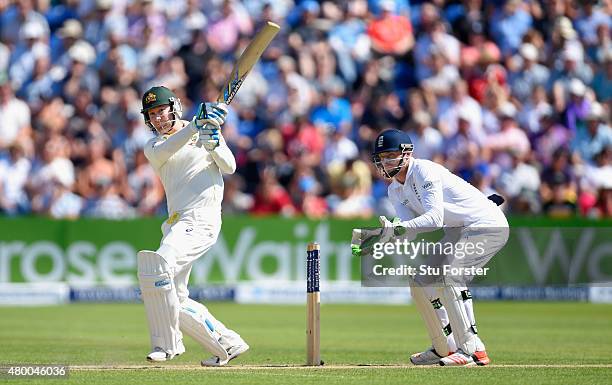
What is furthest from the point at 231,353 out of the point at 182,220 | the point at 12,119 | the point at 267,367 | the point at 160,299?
the point at 12,119

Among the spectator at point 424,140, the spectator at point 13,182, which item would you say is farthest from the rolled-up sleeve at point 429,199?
the spectator at point 13,182

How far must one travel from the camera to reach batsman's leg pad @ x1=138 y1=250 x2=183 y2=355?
9008 mm

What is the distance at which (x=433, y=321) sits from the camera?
964cm

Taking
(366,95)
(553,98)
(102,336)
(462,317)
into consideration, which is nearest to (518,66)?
(553,98)

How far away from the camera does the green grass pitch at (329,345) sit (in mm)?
8852

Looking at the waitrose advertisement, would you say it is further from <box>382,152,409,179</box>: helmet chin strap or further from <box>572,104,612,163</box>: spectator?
<box>382,152,409,179</box>: helmet chin strap

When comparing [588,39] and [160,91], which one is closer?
[160,91]

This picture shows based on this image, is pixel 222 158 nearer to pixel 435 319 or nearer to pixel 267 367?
pixel 267 367

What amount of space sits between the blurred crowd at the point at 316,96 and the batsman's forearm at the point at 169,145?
9.11m

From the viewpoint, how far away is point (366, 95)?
1952 cm

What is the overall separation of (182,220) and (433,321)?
2.04 m

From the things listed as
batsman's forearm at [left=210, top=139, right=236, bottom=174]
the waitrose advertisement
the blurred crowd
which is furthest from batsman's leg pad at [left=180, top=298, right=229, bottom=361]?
the blurred crowd

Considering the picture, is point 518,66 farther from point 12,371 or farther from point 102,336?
point 12,371

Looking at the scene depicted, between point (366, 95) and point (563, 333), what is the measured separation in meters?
6.71
